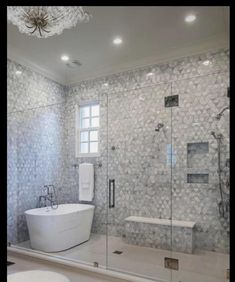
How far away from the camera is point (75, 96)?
5.11m

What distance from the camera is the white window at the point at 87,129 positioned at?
484 centimetres

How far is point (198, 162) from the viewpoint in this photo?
381 cm

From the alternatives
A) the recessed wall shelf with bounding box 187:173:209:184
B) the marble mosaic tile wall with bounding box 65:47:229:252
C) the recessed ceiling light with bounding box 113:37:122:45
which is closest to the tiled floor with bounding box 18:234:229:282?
the marble mosaic tile wall with bounding box 65:47:229:252

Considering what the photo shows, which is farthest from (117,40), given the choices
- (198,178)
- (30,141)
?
(198,178)

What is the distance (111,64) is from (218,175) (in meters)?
2.66

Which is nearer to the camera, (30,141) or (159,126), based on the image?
(159,126)

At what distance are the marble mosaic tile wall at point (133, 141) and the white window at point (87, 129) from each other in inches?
4.9

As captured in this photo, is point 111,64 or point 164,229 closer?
point 164,229

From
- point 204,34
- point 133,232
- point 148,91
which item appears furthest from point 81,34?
point 133,232

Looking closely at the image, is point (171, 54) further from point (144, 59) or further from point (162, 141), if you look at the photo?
point (162, 141)

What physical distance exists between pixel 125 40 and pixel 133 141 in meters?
1.67

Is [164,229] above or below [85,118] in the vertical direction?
below
